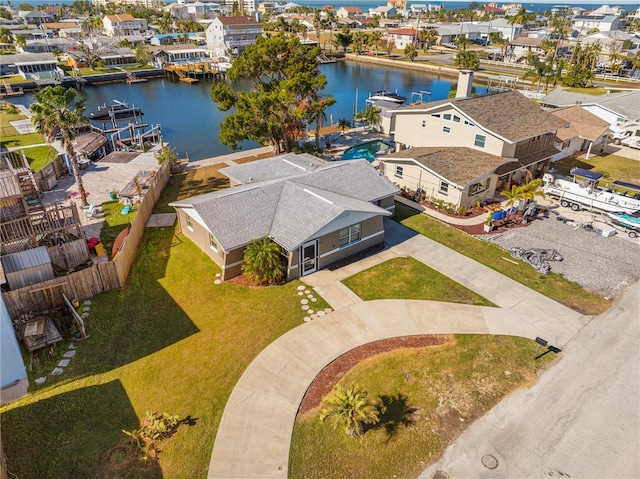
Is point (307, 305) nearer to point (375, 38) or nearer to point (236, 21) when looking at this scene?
point (236, 21)

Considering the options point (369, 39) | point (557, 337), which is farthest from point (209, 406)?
point (369, 39)

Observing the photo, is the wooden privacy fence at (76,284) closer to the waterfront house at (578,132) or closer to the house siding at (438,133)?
the house siding at (438,133)

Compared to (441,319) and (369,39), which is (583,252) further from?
(369,39)

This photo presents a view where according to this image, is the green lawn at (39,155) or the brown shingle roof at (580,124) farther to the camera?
the brown shingle roof at (580,124)

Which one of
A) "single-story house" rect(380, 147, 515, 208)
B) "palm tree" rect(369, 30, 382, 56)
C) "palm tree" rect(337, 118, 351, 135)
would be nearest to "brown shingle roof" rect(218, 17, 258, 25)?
"palm tree" rect(369, 30, 382, 56)

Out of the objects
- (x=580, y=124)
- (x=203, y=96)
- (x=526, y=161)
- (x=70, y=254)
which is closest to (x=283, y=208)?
(x=70, y=254)

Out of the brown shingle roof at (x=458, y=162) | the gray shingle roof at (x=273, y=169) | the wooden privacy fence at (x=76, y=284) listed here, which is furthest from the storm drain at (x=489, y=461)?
the gray shingle roof at (x=273, y=169)
